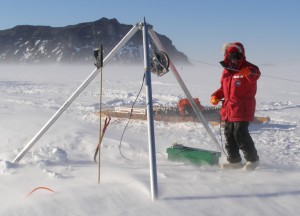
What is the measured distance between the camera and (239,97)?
410 cm

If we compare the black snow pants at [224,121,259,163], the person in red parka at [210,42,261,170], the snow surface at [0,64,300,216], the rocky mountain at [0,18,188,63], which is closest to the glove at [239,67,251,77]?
the person in red parka at [210,42,261,170]

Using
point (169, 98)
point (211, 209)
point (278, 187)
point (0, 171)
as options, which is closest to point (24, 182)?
point (0, 171)

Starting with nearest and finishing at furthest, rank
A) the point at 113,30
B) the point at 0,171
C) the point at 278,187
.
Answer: the point at 278,187 → the point at 0,171 → the point at 113,30

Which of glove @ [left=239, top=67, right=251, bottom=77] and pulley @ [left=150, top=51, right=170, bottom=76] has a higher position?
pulley @ [left=150, top=51, right=170, bottom=76]

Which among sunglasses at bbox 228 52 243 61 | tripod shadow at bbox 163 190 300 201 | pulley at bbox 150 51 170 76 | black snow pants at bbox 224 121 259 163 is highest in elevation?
sunglasses at bbox 228 52 243 61

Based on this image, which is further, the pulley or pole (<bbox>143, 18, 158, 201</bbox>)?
the pulley

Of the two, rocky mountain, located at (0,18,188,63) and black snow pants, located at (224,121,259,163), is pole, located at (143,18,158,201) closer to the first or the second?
black snow pants, located at (224,121,259,163)

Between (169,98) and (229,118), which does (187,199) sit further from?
(169,98)

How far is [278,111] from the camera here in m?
10.6

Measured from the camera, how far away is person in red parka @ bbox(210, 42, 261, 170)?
4.07 metres

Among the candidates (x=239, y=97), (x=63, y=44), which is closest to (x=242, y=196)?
(x=239, y=97)

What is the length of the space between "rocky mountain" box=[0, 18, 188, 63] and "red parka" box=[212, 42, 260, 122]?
7967 centimetres

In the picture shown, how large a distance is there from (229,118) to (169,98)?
10512mm

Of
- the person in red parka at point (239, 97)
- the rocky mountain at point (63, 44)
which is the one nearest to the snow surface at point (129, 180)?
the person in red parka at point (239, 97)
